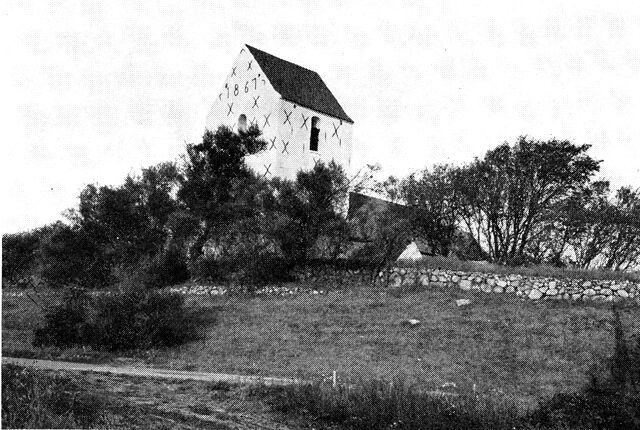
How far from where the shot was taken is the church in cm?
3456

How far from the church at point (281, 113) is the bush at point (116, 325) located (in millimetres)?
15972

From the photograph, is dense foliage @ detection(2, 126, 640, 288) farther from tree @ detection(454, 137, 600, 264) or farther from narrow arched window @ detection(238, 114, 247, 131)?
narrow arched window @ detection(238, 114, 247, 131)

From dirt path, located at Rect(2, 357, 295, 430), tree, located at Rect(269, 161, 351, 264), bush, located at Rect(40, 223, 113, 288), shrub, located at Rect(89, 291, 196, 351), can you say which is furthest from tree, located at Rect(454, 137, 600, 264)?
dirt path, located at Rect(2, 357, 295, 430)

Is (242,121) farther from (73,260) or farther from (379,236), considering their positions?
(379,236)

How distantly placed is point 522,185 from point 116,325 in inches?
750

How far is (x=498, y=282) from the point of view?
74.9 feet

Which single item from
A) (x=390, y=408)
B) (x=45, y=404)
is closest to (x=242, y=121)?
(x=390, y=408)

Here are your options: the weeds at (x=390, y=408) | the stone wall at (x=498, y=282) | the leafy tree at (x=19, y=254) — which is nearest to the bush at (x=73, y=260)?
the leafy tree at (x=19, y=254)

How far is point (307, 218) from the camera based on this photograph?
26.5 metres

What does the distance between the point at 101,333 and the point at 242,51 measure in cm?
2244

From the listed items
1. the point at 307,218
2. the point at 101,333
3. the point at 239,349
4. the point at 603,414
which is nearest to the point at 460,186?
the point at 307,218

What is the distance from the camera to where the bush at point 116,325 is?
17644 millimetres

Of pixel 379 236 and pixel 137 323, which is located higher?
pixel 379 236

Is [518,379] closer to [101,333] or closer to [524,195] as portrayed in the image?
[101,333]
